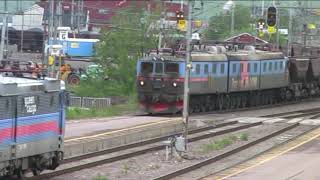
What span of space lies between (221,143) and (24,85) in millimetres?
11982

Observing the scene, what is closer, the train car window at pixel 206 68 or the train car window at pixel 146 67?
the train car window at pixel 146 67

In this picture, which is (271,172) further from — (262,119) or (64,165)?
(262,119)

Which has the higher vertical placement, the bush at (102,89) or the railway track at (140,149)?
the bush at (102,89)

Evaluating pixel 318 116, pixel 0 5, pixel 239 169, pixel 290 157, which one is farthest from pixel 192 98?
pixel 0 5

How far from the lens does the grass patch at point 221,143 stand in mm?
24900

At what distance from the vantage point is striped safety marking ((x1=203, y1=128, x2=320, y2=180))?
19172 millimetres

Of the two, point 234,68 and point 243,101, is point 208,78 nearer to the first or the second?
point 234,68

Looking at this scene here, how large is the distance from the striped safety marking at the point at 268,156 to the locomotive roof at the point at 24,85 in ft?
15.4

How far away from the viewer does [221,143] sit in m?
26.1

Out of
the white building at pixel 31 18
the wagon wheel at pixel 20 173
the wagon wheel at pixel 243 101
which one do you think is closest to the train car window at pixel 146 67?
the wagon wheel at pixel 243 101

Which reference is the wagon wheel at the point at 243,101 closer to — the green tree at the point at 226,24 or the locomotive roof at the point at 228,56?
the locomotive roof at the point at 228,56

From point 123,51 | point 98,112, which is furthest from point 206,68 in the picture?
point 123,51

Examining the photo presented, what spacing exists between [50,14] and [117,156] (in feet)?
56.1

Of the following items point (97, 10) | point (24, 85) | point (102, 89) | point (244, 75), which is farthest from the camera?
point (97, 10)
